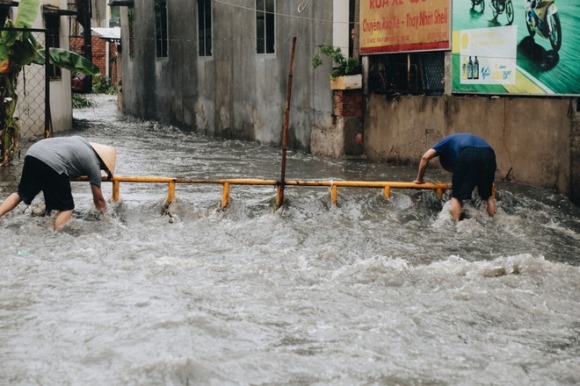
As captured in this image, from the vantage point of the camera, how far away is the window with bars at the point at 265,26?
61.7 ft

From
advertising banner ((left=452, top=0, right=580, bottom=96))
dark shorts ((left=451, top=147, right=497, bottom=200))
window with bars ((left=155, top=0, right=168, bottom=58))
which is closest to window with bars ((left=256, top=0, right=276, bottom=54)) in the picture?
advertising banner ((left=452, top=0, right=580, bottom=96))

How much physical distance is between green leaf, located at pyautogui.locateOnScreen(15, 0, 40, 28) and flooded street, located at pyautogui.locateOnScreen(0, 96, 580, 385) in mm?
2844

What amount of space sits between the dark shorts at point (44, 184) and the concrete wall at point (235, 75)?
7.25m

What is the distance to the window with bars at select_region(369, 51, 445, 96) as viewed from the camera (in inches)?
571

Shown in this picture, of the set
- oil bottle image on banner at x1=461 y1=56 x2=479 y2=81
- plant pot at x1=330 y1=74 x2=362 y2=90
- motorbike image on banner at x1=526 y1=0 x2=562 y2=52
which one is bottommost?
plant pot at x1=330 y1=74 x2=362 y2=90

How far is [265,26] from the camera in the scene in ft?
62.8

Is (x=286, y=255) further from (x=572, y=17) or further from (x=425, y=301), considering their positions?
(x=572, y=17)

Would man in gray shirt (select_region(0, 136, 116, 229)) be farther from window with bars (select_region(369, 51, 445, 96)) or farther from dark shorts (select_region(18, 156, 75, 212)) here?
window with bars (select_region(369, 51, 445, 96))

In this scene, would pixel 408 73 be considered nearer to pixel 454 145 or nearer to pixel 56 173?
pixel 454 145

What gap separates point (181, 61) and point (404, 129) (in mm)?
10215

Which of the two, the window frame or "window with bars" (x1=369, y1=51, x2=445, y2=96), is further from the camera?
the window frame

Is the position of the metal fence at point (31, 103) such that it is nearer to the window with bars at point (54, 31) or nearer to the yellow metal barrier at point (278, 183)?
the window with bars at point (54, 31)

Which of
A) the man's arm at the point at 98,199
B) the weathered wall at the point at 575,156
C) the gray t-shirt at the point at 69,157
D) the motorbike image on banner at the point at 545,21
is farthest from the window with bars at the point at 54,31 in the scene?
the weathered wall at the point at 575,156

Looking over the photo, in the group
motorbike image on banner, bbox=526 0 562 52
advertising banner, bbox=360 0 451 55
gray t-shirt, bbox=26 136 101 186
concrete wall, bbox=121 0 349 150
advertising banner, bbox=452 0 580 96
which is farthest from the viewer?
concrete wall, bbox=121 0 349 150
